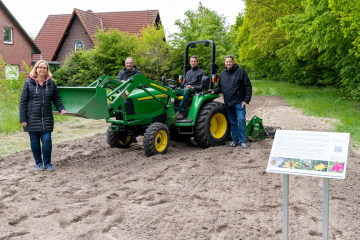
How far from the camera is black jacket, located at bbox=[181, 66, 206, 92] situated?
7367 mm

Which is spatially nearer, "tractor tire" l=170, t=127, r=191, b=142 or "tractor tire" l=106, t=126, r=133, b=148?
"tractor tire" l=106, t=126, r=133, b=148

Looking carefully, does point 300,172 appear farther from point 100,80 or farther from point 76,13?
point 76,13

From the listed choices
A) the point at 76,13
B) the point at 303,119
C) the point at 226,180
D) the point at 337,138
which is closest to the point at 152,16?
the point at 76,13

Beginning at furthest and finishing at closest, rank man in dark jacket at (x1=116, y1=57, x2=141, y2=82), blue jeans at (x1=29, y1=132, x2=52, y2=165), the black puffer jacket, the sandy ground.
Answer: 1. man in dark jacket at (x1=116, y1=57, x2=141, y2=82)
2. blue jeans at (x1=29, y1=132, x2=52, y2=165)
3. the black puffer jacket
4. the sandy ground

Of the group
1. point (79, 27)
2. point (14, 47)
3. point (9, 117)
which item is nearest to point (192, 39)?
point (79, 27)

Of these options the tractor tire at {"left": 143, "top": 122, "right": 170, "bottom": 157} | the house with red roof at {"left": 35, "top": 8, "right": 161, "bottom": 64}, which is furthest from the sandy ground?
the house with red roof at {"left": 35, "top": 8, "right": 161, "bottom": 64}

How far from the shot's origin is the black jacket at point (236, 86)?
7.11 m

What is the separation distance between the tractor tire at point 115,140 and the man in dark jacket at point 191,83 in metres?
1.18

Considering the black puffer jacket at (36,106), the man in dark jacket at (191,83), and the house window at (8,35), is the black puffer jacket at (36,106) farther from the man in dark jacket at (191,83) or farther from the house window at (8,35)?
the house window at (8,35)

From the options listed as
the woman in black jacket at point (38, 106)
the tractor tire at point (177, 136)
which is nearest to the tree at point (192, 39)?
the tractor tire at point (177, 136)

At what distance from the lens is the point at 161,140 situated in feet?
22.2

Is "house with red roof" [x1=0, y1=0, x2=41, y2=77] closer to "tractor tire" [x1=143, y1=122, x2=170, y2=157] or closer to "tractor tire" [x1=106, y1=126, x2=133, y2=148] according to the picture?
"tractor tire" [x1=106, y1=126, x2=133, y2=148]

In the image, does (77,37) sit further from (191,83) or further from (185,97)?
(185,97)

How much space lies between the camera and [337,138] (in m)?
3.09
